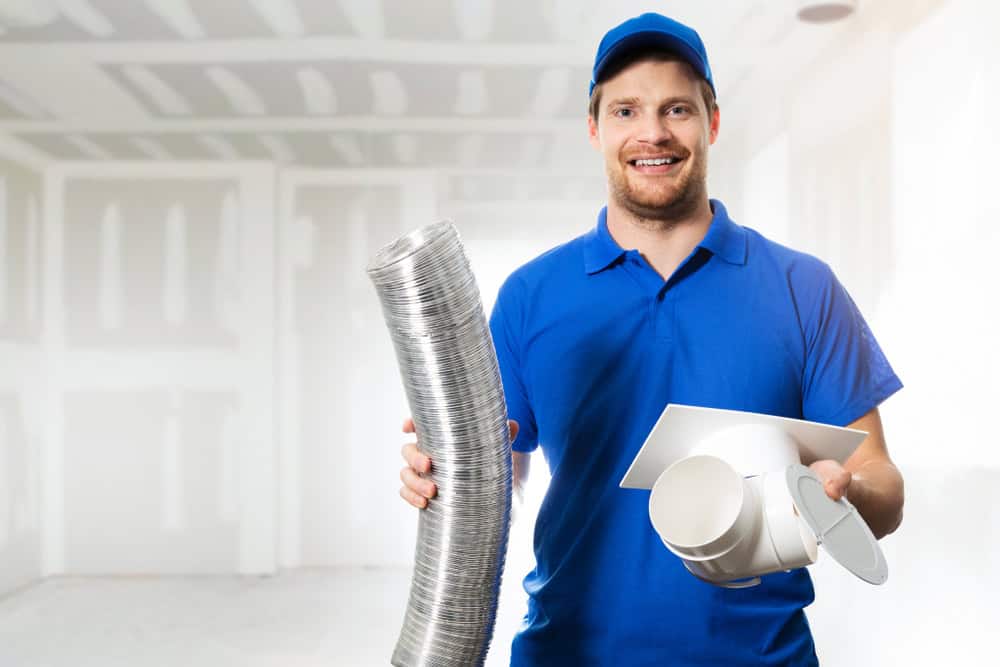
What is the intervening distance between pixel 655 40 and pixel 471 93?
15.6 feet

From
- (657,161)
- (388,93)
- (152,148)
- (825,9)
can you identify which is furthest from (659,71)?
(152,148)

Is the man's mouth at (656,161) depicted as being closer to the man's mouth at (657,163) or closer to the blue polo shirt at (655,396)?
the man's mouth at (657,163)

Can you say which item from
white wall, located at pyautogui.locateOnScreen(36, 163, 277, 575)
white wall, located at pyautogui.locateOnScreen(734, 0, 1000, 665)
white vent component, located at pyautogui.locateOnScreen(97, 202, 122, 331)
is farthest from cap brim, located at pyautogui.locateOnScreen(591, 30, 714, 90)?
white vent component, located at pyautogui.locateOnScreen(97, 202, 122, 331)

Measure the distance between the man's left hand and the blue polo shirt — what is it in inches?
8.4

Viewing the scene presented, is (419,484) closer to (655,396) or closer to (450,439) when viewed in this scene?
(450,439)

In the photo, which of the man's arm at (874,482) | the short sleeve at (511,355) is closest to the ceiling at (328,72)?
the short sleeve at (511,355)

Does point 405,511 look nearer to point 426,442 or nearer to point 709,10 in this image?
point 709,10

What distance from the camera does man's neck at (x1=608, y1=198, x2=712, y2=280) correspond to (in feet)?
4.34

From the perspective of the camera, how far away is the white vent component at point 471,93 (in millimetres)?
5531

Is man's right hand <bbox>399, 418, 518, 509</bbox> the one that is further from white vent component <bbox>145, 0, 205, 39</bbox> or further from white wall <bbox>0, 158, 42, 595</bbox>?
white wall <bbox>0, 158, 42, 595</bbox>

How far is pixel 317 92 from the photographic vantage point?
19.4 ft

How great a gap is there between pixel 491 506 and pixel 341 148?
21.0 ft

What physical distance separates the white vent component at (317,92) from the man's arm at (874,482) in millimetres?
4751

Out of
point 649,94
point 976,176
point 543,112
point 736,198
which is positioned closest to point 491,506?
point 649,94
